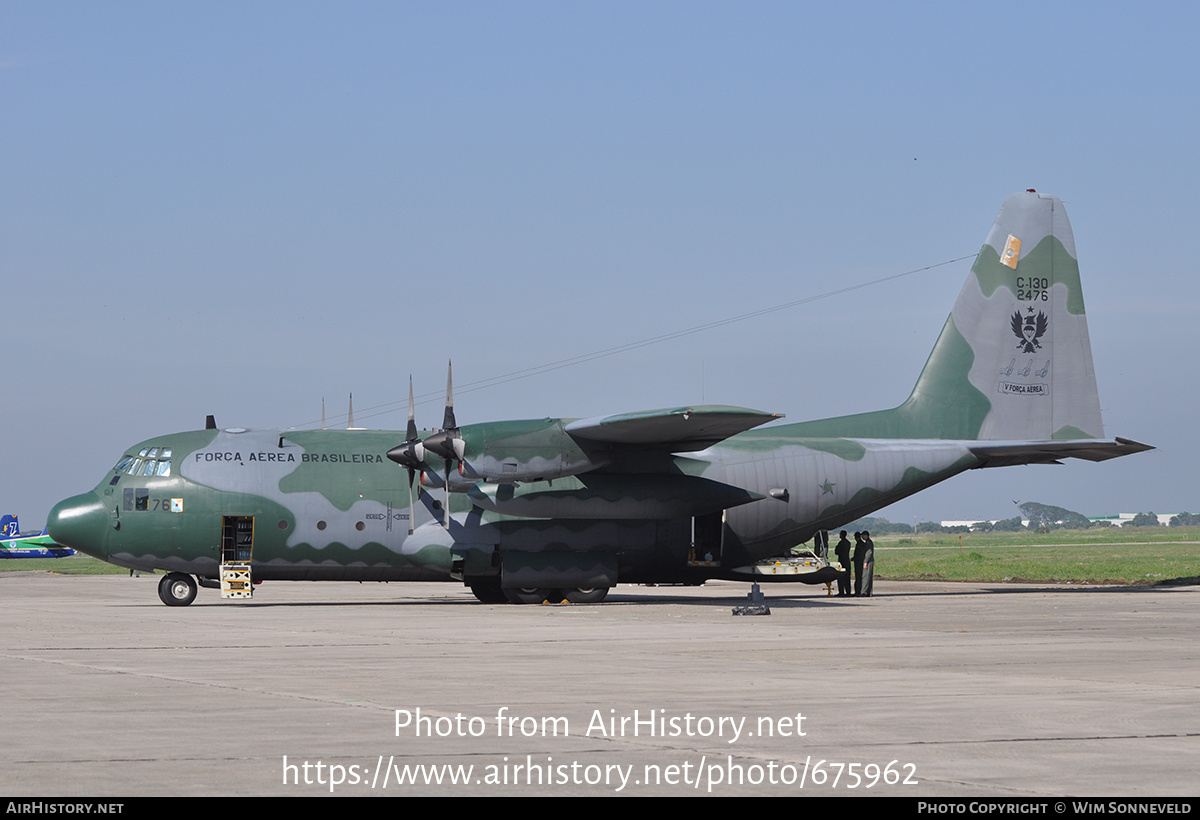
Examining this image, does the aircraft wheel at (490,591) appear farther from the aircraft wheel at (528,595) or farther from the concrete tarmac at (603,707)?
the concrete tarmac at (603,707)

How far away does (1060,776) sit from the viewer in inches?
301

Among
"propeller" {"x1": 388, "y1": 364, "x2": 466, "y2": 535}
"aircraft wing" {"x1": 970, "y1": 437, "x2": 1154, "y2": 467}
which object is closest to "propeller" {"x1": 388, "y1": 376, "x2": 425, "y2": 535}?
"propeller" {"x1": 388, "y1": 364, "x2": 466, "y2": 535}

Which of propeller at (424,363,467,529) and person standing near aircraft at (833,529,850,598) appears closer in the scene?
propeller at (424,363,467,529)

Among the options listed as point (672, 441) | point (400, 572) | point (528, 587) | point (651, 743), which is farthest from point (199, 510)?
point (651, 743)

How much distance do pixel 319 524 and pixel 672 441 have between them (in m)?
7.70

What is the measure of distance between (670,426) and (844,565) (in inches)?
378

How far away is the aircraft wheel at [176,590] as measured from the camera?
93.0 ft

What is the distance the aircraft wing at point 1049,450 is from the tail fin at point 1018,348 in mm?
864

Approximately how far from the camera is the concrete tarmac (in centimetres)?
Result: 764

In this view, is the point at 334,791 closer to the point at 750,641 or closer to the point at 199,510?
the point at 750,641

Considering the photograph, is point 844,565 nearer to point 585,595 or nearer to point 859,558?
point 859,558

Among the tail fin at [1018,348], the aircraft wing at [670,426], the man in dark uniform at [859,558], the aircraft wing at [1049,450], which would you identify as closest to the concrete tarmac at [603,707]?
the aircraft wing at [670,426]

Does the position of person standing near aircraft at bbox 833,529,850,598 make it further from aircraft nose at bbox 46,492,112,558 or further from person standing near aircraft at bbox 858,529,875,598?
aircraft nose at bbox 46,492,112,558

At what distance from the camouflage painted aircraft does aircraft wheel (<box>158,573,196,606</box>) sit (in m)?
0.04
